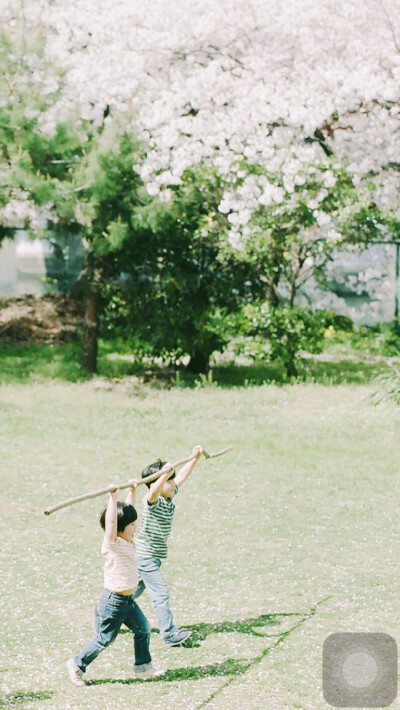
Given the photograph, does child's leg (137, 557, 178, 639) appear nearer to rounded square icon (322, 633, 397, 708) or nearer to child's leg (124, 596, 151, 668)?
child's leg (124, 596, 151, 668)

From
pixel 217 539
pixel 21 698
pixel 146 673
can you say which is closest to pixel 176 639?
pixel 146 673

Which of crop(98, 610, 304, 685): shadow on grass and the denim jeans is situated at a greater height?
the denim jeans

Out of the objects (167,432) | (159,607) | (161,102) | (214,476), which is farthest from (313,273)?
(159,607)

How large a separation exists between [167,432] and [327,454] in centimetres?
179

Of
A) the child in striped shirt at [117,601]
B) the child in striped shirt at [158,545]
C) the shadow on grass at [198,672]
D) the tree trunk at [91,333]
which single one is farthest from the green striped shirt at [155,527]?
the tree trunk at [91,333]

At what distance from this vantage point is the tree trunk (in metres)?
13.3

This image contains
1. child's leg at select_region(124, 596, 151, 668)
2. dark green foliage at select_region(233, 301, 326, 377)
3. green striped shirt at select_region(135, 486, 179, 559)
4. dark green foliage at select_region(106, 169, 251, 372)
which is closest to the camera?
child's leg at select_region(124, 596, 151, 668)

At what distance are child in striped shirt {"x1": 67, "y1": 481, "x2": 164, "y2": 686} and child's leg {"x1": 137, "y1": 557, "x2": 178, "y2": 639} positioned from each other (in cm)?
36

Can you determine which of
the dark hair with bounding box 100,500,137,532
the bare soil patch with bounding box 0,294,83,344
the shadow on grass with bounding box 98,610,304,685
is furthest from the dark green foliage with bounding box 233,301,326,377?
the dark hair with bounding box 100,500,137,532

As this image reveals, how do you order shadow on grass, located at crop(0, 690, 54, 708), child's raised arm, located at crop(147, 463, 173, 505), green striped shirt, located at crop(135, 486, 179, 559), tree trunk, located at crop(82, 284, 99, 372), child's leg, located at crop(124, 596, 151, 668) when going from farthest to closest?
1. tree trunk, located at crop(82, 284, 99, 372)
2. green striped shirt, located at crop(135, 486, 179, 559)
3. child's raised arm, located at crop(147, 463, 173, 505)
4. child's leg, located at crop(124, 596, 151, 668)
5. shadow on grass, located at crop(0, 690, 54, 708)

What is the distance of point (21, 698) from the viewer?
4219 mm

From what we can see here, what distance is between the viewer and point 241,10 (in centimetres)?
1340

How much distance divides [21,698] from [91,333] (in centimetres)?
929

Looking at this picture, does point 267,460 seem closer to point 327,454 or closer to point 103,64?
point 327,454
